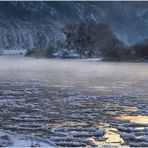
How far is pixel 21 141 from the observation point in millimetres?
13664

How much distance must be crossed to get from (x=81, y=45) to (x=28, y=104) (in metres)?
90.1

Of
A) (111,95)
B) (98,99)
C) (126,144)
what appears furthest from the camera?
(111,95)

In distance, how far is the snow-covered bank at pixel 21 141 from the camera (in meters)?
13.2

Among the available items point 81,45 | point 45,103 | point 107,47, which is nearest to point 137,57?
point 107,47

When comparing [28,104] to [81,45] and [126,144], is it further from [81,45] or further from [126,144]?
[81,45]

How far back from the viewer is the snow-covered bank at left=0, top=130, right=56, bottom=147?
13242mm

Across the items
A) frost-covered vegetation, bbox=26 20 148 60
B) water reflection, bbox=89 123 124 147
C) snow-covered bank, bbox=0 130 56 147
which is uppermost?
frost-covered vegetation, bbox=26 20 148 60

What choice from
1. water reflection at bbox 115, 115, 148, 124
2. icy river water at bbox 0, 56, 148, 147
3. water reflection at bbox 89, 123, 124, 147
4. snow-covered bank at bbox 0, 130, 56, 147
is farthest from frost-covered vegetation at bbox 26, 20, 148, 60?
snow-covered bank at bbox 0, 130, 56, 147

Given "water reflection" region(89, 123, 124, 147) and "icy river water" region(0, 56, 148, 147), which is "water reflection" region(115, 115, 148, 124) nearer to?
"icy river water" region(0, 56, 148, 147)

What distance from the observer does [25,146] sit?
13.1m

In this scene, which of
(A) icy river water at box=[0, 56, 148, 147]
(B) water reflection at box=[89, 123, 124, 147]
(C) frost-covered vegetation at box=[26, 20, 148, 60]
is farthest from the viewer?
(C) frost-covered vegetation at box=[26, 20, 148, 60]

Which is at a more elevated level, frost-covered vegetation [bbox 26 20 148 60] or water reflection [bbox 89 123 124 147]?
frost-covered vegetation [bbox 26 20 148 60]

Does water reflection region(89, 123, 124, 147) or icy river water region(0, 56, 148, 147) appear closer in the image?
water reflection region(89, 123, 124, 147)

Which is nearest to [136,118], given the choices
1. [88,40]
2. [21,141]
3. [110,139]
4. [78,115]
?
[78,115]
